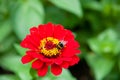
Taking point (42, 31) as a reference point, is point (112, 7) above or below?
above

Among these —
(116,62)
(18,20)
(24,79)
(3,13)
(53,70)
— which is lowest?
(53,70)

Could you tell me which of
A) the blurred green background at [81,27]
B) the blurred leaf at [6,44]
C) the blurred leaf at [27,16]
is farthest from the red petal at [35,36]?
the blurred leaf at [6,44]

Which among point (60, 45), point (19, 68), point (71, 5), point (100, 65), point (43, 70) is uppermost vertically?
point (71, 5)

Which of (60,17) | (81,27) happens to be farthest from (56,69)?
(81,27)

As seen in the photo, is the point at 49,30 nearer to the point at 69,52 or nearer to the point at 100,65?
the point at 69,52

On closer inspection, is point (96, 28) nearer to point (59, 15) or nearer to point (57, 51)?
point (59, 15)

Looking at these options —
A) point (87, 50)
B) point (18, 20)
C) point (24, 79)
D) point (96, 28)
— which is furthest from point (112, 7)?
point (24, 79)
